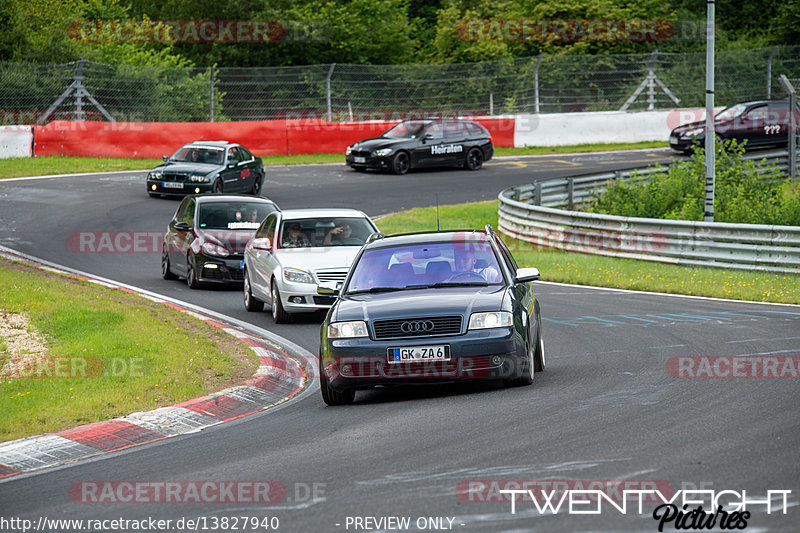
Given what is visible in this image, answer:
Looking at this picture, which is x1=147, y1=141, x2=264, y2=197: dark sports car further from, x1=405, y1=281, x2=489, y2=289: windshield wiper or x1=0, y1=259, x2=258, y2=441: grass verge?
x1=405, y1=281, x2=489, y2=289: windshield wiper

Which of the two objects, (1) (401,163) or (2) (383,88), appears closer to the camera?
(1) (401,163)

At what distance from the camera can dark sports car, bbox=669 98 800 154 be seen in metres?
36.0

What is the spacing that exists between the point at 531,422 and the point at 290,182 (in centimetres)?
2502

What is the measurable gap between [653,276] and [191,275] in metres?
7.68

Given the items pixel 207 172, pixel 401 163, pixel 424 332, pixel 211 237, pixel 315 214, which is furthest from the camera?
pixel 401 163

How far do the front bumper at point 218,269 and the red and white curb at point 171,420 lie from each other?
18.5 ft

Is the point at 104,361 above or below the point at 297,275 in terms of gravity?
below

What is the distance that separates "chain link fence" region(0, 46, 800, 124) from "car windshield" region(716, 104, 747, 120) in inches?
175

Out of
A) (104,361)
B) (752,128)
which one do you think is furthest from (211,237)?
(752,128)

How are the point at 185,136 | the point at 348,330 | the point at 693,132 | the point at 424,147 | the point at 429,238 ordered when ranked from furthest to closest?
the point at 185,136 → the point at 693,132 → the point at 424,147 → the point at 429,238 → the point at 348,330

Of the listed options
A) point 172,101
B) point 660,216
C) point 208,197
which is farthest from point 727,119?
point 208,197

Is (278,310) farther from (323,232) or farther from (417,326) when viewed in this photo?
(417,326)

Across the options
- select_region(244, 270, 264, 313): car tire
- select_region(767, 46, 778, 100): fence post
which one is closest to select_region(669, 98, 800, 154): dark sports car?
select_region(767, 46, 778, 100): fence post

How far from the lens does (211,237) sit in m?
18.7
